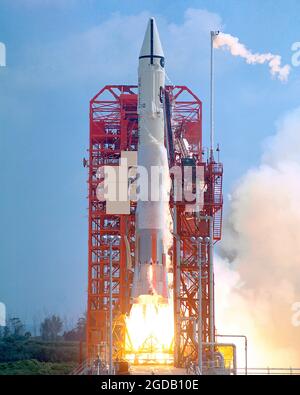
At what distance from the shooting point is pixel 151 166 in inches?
2148

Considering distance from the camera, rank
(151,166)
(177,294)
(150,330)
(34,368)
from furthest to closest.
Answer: (34,368), (151,166), (177,294), (150,330)

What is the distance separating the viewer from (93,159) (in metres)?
72.7

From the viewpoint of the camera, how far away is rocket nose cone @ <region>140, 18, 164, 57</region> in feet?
185

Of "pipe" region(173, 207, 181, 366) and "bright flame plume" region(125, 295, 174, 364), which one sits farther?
"bright flame plume" region(125, 295, 174, 364)

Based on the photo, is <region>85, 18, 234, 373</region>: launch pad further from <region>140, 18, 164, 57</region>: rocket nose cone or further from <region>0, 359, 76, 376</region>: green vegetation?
<region>0, 359, 76, 376</region>: green vegetation

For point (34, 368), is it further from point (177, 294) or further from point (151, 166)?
point (151, 166)

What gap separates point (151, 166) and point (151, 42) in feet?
26.4

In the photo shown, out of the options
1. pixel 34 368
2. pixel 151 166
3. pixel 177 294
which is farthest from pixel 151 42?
pixel 34 368

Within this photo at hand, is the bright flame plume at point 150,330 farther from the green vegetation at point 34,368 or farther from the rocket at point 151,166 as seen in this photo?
the green vegetation at point 34,368

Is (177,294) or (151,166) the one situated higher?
(151,166)

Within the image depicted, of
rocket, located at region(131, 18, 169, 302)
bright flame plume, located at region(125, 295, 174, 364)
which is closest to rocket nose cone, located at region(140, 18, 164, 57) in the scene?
rocket, located at region(131, 18, 169, 302)

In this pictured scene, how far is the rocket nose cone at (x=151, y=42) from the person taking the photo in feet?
185

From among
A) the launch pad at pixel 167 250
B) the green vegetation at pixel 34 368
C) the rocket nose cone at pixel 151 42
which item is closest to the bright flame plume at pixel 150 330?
the launch pad at pixel 167 250
